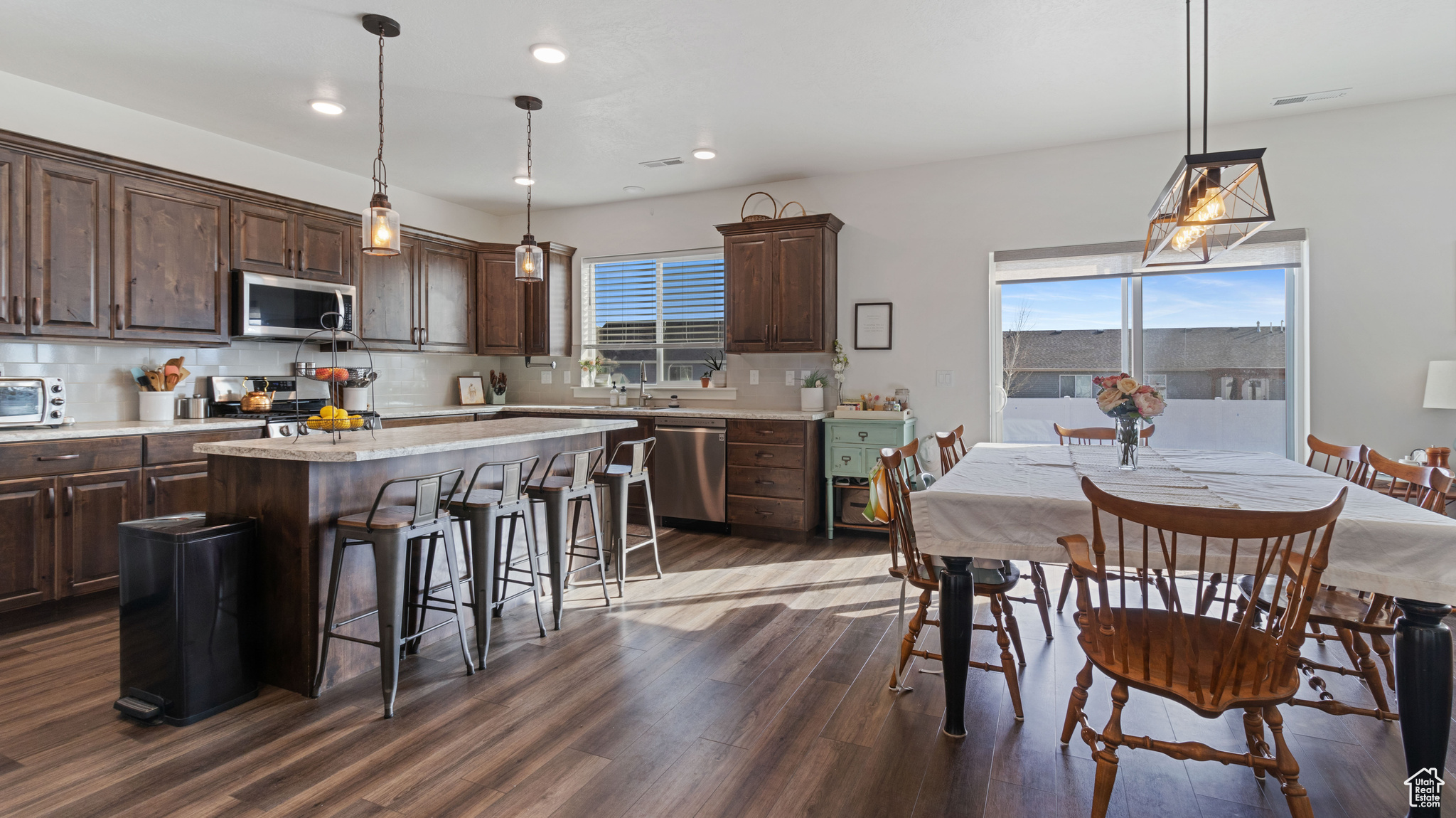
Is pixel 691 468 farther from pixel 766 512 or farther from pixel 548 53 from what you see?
pixel 548 53

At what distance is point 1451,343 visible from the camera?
401 centimetres

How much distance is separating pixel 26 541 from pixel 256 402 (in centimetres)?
139

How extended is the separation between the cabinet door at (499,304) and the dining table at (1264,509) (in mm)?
4511

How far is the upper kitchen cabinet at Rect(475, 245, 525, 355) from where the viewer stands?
6.33 meters

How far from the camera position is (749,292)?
5.48 metres

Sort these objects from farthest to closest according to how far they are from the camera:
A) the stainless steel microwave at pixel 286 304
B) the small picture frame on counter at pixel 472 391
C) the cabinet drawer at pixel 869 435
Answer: the small picture frame on counter at pixel 472 391 < the cabinet drawer at pixel 869 435 < the stainless steel microwave at pixel 286 304

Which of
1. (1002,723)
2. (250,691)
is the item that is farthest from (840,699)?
(250,691)

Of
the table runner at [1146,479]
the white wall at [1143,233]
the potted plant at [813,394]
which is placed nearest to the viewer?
the table runner at [1146,479]

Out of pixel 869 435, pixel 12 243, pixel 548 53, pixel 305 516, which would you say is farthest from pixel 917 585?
pixel 12 243

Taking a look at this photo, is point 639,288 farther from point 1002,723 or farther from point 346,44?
point 1002,723

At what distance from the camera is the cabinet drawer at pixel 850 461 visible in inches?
200

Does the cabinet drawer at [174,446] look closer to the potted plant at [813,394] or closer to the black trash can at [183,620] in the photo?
the black trash can at [183,620]

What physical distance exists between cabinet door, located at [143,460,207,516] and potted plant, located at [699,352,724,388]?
3.46 meters

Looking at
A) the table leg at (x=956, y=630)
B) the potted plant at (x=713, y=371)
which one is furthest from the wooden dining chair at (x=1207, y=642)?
the potted plant at (x=713, y=371)
